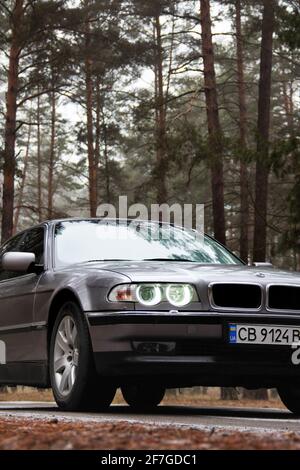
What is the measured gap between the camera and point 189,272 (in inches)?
276

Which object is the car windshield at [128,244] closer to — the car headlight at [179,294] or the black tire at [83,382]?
the black tire at [83,382]

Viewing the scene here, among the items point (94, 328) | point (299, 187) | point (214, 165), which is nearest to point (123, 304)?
point (94, 328)

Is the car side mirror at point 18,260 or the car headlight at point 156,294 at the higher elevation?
the car side mirror at point 18,260

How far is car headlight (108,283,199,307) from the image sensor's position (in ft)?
22.1

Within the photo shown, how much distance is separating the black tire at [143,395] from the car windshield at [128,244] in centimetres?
144

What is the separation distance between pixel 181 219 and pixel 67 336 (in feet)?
91.2

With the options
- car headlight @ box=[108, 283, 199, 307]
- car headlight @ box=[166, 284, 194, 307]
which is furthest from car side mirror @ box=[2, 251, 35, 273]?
car headlight @ box=[166, 284, 194, 307]

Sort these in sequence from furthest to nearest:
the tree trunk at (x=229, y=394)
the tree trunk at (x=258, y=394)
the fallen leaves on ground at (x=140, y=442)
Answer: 1. the tree trunk at (x=258, y=394)
2. the tree trunk at (x=229, y=394)
3. the fallen leaves on ground at (x=140, y=442)

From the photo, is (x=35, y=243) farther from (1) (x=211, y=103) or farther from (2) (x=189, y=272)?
(1) (x=211, y=103)

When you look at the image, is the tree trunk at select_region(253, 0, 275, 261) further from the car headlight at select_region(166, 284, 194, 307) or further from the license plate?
the car headlight at select_region(166, 284, 194, 307)

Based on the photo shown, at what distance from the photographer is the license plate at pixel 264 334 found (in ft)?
22.3

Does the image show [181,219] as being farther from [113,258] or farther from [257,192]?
[113,258]

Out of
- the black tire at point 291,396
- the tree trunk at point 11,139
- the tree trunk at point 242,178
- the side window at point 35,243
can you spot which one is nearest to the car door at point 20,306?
the side window at point 35,243
